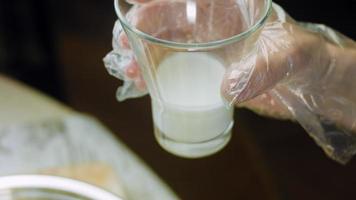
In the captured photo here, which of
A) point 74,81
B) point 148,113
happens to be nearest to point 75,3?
point 74,81

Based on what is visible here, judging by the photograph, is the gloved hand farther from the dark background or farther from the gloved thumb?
the dark background

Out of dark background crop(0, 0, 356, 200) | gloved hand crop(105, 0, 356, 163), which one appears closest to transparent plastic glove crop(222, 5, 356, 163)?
gloved hand crop(105, 0, 356, 163)

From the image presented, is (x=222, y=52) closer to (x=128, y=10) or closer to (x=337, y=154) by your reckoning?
(x=128, y=10)

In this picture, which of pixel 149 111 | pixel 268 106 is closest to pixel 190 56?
pixel 268 106

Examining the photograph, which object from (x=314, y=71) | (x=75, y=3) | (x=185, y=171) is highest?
(x=314, y=71)

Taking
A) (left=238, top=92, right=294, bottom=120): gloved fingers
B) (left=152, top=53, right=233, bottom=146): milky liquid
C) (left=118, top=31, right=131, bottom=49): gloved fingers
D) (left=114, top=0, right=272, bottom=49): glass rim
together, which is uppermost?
(left=114, top=0, right=272, bottom=49): glass rim
